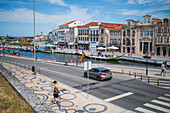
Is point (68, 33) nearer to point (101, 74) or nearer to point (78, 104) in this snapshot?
point (101, 74)

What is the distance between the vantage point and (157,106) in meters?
11.7

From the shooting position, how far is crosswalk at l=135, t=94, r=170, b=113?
10977mm

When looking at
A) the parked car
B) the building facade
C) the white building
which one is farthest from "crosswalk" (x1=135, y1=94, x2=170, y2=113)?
the white building

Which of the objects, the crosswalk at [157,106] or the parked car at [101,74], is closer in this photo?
the crosswalk at [157,106]

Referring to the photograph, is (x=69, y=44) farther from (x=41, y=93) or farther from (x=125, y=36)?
(x=41, y=93)

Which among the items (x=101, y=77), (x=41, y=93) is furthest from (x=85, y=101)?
(x=101, y=77)

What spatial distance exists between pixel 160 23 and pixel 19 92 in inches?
2151

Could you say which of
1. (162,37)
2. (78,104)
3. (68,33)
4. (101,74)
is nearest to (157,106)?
(78,104)

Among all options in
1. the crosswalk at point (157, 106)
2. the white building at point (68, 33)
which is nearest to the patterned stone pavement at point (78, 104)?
the crosswalk at point (157, 106)

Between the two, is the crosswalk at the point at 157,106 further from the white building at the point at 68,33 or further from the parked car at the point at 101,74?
the white building at the point at 68,33

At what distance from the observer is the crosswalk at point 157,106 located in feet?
36.0

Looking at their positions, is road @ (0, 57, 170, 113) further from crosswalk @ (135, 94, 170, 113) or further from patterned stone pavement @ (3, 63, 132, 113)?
patterned stone pavement @ (3, 63, 132, 113)

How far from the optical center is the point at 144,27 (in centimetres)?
5966

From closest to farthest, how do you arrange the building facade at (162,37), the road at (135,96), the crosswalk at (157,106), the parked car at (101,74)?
the crosswalk at (157,106) < the road at (135,96) < the parked car at (101,74) < the building facade at (162,37)
